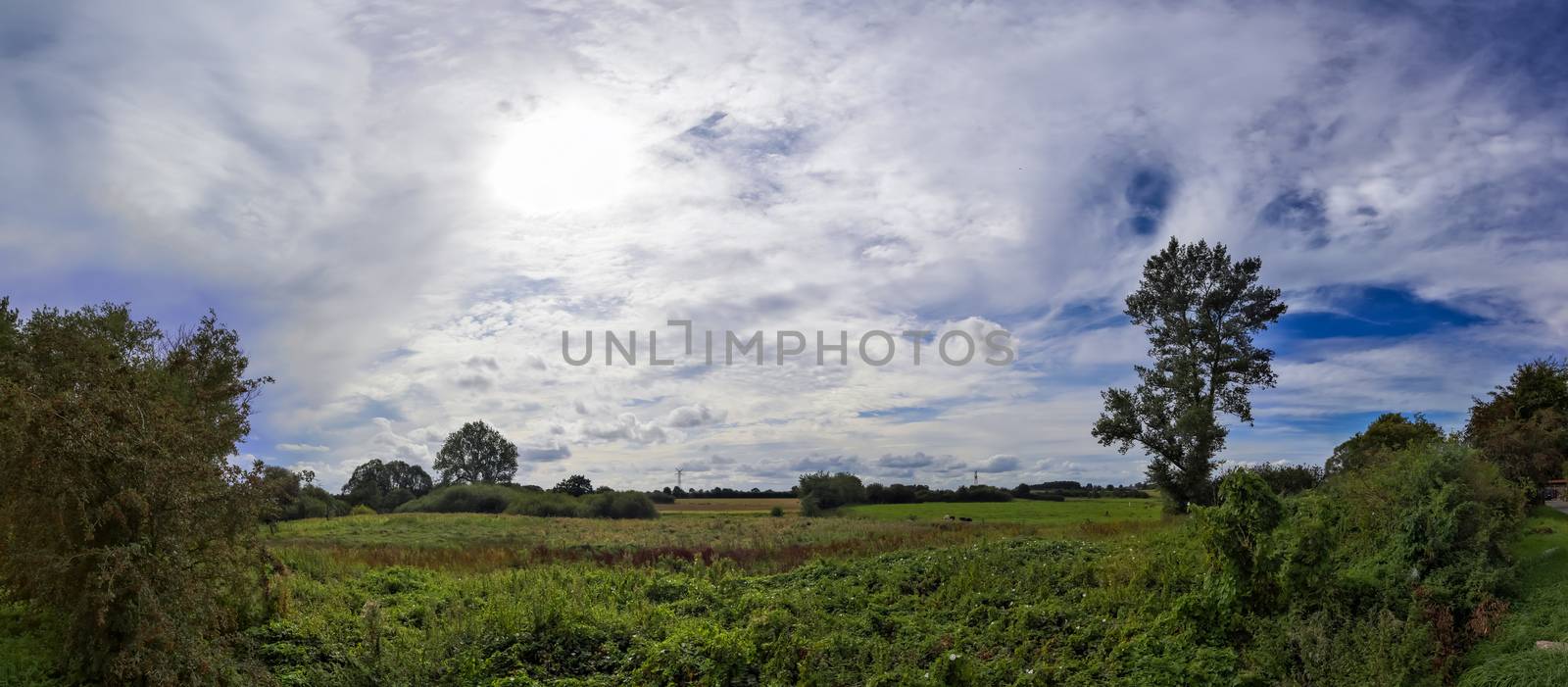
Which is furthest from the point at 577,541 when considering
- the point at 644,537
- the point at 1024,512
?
the point at 1024,512

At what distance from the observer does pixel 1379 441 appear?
32.2 m

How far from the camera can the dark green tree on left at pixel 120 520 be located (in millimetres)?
9250

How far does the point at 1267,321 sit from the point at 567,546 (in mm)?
25907

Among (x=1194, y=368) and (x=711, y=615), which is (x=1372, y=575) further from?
(x=1194, y=368)

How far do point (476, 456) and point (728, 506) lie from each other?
28.9 m

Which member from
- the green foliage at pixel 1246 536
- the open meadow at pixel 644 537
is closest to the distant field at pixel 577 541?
the open meadow at pixel 644 537

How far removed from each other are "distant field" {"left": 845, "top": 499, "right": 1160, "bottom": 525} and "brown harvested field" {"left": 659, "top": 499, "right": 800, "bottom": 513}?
380 inches

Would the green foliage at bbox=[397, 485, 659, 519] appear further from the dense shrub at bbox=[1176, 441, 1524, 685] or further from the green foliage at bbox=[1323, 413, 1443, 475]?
the dense shrub at bbox=[1176, 441, 1524, 685]

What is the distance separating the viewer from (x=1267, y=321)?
2944 cm

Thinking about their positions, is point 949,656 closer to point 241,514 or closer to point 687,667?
point 687,667

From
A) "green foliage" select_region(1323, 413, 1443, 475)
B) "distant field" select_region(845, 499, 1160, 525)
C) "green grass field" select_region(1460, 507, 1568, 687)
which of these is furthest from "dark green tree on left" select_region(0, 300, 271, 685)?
"distant field" select_region(845, 499, 1160, 525)

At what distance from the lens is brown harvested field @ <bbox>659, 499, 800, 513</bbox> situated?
189 feet

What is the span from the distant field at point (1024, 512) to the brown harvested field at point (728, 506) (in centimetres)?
965

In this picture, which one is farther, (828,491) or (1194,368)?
(828,491)
